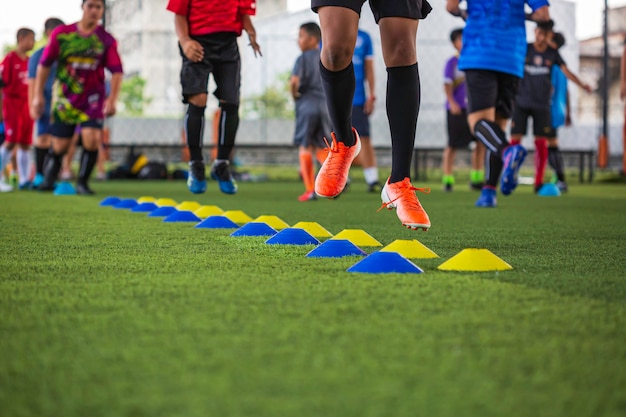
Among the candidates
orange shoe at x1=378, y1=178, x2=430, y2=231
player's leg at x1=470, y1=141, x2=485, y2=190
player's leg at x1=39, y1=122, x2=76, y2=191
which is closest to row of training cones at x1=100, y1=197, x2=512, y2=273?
orange shoe at x1=378, y1=178, x2=430, y2=231

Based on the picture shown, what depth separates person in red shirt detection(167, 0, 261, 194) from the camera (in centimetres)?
A: 594

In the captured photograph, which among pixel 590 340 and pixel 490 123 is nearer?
pixel 590 340

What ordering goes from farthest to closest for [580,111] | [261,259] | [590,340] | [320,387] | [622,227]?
[580,111], [622,227], [261,259], [590,340], [320,387]

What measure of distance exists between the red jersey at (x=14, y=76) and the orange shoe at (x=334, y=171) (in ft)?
27.8

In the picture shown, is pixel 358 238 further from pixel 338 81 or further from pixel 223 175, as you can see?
pixel 223 175

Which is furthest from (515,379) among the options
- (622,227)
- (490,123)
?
(490,123)

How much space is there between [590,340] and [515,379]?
1.14 feet

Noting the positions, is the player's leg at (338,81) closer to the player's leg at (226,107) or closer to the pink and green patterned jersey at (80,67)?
the player's leg at (226,107)

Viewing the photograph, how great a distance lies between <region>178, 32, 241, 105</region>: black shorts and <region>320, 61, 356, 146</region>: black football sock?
2015 mm

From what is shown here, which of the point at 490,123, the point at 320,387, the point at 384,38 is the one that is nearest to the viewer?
the point at 320,387

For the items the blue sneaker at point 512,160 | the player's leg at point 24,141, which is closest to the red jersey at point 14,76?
the player's leg at point 24,141

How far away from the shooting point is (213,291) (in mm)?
2324

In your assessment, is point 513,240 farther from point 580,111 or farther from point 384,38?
point 580,111

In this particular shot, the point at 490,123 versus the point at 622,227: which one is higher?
the point at 490,123
